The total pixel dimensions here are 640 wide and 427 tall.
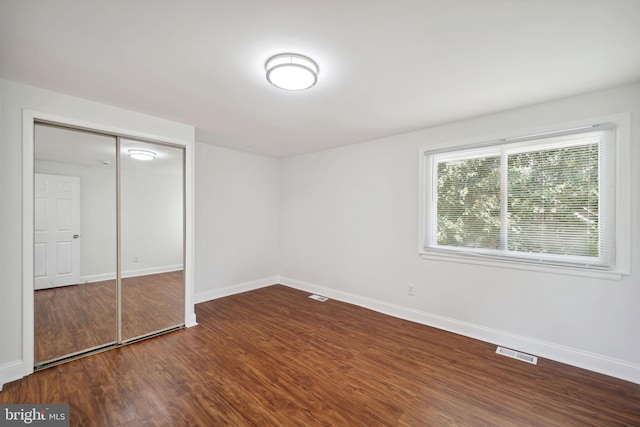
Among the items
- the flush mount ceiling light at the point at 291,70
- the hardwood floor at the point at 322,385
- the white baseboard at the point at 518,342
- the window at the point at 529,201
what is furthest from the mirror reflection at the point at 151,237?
the window at the point at 529,201

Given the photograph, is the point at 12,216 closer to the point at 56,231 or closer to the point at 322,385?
the point at 56,231

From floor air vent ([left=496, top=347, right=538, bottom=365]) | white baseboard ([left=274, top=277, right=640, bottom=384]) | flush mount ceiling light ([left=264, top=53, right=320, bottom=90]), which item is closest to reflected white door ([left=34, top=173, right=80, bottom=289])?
flush mount ceiling light ([left=264, top=53, right=320, bottom=90])

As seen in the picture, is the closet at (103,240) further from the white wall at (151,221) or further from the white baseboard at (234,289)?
the white baseboard at (234,289)

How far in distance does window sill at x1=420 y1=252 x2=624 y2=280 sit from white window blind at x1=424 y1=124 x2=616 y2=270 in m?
0.05

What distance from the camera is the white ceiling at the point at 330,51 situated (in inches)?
57.1

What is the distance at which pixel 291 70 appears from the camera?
192 cm

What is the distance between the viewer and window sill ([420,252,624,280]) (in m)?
2.39

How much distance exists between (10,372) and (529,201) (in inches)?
200

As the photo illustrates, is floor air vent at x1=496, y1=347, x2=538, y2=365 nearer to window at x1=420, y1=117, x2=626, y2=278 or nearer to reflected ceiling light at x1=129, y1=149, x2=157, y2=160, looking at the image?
window at x1=420, y1=117, x2=626, y2=278

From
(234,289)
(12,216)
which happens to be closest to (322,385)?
(234,289)

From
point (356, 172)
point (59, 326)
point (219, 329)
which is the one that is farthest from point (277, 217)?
point (59, 326)

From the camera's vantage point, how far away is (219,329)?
128 inches

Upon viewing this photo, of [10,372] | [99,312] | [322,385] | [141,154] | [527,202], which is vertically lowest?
[322,385]

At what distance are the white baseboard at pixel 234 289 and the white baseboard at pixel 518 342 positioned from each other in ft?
5.95
